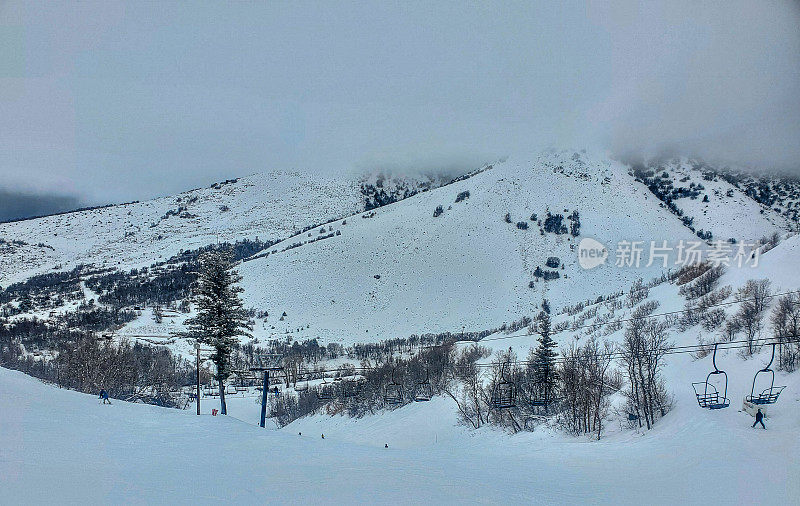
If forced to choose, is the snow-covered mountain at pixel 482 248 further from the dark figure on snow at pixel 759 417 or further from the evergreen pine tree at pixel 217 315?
the dark figure on snow at pixel 759 417

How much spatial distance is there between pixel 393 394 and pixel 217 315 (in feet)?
105

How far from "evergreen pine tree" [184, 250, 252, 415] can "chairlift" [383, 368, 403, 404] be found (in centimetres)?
2585

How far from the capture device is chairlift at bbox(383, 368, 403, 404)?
5656cm

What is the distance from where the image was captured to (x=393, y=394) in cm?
6022

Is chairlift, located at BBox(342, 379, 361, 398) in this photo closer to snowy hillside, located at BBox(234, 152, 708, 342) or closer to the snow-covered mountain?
snowy hillside, located at BBox(234, 152, 708, 342)

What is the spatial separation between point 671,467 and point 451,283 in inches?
3799

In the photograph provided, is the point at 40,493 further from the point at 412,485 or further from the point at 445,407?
the point at 445,407

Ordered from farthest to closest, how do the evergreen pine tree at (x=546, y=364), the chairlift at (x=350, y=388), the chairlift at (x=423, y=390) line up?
the chairlift at (x=350, y=388) < the chairlift at (x=423, y=390) < the evergreen pine tree at (x=546, y=364)

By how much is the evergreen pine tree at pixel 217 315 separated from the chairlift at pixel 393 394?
84.8ft

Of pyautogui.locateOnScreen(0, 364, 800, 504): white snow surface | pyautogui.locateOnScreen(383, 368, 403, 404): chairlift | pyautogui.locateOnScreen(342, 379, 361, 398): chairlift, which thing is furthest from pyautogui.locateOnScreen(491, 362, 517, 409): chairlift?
pyautogui.locateOnScreen(342, 379, 361, 398): chairlift

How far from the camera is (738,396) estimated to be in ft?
89.6

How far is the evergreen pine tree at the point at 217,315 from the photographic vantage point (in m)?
Answer: 34.4

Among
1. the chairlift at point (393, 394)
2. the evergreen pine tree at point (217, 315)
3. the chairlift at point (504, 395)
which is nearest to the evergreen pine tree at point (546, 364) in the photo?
the chairlift at point (504, 395)

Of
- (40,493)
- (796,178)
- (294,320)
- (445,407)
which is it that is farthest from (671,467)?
(796,178)
